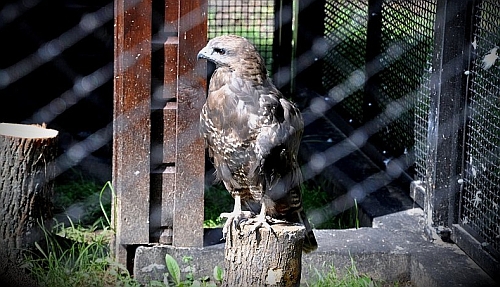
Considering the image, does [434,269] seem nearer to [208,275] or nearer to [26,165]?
[208,275]

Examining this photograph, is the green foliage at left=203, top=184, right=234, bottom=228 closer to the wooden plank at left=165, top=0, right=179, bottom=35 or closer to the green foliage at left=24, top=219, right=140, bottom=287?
the green foliage at left=24, top=219, right=140, bottom=287

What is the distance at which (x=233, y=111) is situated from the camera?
333cm

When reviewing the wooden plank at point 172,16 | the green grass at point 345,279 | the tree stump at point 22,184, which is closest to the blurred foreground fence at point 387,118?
the wooden plank at point 172,16

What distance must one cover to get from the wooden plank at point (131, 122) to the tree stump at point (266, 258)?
818 mm

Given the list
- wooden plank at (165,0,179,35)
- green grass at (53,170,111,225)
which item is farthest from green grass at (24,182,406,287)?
wooden plank at (165,0,179,35)

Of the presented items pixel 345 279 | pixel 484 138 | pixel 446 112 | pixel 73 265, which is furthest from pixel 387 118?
pixel 73 265

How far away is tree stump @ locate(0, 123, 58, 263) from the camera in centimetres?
379

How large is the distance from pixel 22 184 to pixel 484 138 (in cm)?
190

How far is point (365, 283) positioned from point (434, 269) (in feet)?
0.93

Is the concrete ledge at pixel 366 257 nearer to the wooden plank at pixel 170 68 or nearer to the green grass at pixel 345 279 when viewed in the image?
the green grass at pixel 345 279

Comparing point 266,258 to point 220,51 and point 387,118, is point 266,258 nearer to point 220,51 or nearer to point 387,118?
point 220,51

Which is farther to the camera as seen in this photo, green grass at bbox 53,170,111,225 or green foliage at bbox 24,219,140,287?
green grass at bbox 53,170,111,225

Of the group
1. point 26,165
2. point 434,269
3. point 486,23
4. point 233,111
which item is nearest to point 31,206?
point 26,165

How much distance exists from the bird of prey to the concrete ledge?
54 cm
